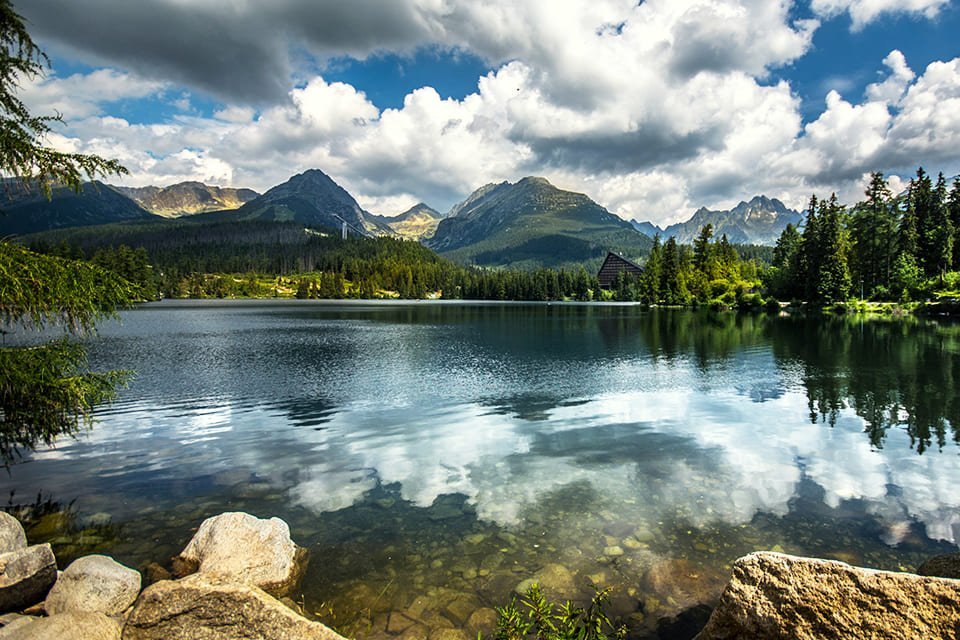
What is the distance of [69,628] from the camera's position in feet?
21.9

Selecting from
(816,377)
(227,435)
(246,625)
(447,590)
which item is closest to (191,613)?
(246,625)

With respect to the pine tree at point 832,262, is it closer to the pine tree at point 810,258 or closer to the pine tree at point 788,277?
the pine tree at point 810,258

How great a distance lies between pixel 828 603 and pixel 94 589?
38.2 feet

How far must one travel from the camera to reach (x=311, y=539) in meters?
12.4

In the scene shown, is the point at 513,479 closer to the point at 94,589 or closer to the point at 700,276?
the point at 94,589

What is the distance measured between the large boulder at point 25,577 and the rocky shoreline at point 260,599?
18 mm

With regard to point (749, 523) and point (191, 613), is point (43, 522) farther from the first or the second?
point (749, 523)

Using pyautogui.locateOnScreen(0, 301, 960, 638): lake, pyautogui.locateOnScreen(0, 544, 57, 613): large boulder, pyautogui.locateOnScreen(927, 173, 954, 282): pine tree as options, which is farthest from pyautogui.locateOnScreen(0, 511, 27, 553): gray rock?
pyautogui.locateOnScreen(927, 173, 954, 282): pine tree

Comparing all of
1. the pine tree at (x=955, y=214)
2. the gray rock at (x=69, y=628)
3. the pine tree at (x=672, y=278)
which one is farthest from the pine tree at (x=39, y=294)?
the pine tree at (x=672, y=278)

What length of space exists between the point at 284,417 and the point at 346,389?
797 cm

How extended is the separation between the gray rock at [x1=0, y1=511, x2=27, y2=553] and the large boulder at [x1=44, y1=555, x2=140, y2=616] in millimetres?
1820

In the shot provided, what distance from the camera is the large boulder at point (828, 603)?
5.49 m

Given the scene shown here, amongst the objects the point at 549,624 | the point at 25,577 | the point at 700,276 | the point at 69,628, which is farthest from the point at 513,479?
the point at 700,276

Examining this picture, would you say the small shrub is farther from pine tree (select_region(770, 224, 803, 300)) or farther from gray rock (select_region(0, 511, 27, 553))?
pine tree (select_region(770, 224, 803, 300))
